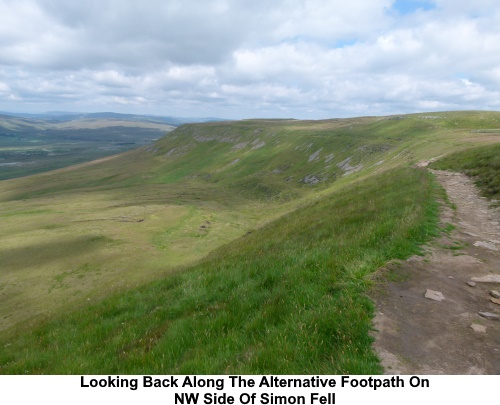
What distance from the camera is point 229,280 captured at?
10.1 m

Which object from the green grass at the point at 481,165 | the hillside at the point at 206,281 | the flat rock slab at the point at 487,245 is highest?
the green grass at the point at 481,165

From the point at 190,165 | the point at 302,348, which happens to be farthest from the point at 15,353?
the point at 190,165

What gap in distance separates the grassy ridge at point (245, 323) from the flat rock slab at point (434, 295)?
1.48m

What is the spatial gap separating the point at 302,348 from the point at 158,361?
2.99 metres

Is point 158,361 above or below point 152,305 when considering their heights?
above

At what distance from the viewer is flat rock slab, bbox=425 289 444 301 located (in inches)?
298

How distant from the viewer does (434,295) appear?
303 inches

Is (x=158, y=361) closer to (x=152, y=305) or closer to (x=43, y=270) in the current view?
(x=152, y=305)

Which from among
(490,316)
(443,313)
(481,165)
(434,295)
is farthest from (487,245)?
(481,165)

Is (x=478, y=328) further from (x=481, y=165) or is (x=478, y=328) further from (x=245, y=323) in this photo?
(x=481, y=165)

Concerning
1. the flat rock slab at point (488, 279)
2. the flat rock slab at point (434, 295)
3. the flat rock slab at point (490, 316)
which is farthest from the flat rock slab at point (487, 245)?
the flat rock slab at point (490, 316)

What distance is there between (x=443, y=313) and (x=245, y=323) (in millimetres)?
4739

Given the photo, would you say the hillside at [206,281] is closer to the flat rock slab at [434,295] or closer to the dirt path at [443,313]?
the dirt path at [443,313]

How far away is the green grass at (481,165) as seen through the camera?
19.4m
